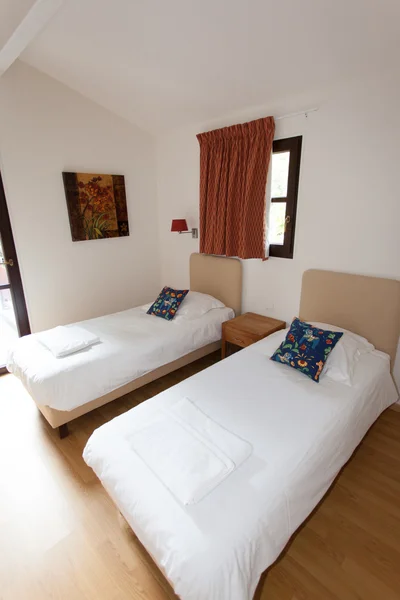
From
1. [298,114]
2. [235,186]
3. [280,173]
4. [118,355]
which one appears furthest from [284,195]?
[118,355]

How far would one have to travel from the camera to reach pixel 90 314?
3588 millimetres

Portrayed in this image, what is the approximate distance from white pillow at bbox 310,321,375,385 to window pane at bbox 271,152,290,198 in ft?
4.53

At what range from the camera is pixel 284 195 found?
8.82ft

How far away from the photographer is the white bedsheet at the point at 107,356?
2.08 metres

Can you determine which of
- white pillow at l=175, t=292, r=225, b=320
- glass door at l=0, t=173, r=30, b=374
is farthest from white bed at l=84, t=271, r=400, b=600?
glass door at l=0, t=173, r=30, b=374

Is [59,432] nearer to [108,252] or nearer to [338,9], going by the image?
[108,252]

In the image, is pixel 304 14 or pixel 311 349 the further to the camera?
pixel 311 349

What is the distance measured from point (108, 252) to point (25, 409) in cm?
189

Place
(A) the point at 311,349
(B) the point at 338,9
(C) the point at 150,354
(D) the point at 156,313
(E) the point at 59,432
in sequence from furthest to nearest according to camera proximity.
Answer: (D) the point at 156,313 < (C) the point at 150,354 < (E) the point at 59,432 < (A) the point at 311,349 < (B) the point at 338,9

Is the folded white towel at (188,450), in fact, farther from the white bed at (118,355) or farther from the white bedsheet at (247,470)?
the white bed at (118,355)

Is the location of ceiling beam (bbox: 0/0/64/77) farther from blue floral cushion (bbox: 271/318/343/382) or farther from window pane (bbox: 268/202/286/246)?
blue floral cushion (bbox: 271/318/343/382)

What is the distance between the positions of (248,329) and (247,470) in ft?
5.09

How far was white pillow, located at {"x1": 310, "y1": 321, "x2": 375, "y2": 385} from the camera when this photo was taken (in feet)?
6.38

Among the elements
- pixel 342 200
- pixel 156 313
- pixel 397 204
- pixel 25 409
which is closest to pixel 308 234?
pixel 342 200
